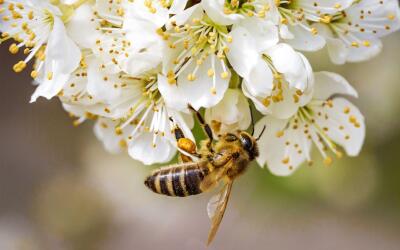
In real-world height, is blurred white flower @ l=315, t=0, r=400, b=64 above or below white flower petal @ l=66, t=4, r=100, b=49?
below

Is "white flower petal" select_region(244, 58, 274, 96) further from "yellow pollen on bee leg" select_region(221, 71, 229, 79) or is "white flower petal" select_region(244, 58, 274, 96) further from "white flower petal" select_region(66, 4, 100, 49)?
"white flower petal" select_region(66, 4, 100, 49)

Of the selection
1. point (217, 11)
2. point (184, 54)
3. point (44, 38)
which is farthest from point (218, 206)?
point (44, 38)

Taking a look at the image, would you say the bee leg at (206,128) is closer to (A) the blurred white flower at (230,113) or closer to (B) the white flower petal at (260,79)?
(A) the blurred white flower at (230,113)

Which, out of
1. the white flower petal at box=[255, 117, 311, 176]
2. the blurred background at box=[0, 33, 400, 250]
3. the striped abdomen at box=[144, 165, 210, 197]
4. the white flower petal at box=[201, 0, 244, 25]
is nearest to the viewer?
the white flower petal at box=[201, 0, 244, 25]

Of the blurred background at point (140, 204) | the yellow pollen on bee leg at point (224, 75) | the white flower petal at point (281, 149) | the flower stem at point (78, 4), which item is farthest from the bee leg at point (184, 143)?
the blurred background at point (140, 204)

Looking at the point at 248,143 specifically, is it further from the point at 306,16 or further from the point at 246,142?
the point at 306,16

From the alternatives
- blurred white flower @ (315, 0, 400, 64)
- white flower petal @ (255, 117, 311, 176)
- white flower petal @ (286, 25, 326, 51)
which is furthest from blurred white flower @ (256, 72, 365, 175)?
white flower petal @ (286, 25, 326, 51)

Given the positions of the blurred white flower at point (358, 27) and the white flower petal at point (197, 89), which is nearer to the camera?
the white flower petal at point (197, 89)
